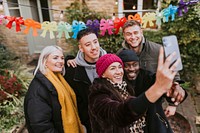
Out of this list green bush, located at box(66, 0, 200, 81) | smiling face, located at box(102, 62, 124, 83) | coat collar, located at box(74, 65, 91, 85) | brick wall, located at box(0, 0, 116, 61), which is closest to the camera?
smiling face, located at box(102, 62, 124, 83)

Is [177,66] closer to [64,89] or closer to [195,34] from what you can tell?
[64,89]

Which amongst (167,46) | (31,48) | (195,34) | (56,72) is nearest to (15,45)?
(31,48)

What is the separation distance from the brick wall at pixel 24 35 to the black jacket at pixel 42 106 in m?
3.84

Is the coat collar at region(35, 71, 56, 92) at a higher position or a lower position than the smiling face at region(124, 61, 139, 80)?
lower

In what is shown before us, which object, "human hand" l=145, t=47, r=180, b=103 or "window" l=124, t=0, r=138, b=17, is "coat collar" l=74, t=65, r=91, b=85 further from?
"window" l=124, t=0, r=138, b=17

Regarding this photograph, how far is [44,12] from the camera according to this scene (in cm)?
599

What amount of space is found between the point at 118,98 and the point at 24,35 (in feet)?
18.0

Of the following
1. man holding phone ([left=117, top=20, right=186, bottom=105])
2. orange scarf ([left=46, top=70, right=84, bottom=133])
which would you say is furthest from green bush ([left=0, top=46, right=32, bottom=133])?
man holding phone ([left=117, top=20, right=186, bottom=105])

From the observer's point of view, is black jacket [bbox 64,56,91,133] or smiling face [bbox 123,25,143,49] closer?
black jacket [bbox 64,56,91,133]

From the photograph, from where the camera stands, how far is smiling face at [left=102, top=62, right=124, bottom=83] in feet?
4.97

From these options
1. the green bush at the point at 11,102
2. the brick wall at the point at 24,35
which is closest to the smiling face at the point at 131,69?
the green bush at the point at 11,102

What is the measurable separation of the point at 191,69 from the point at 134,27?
3.25 metres

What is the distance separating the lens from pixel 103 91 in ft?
4.60

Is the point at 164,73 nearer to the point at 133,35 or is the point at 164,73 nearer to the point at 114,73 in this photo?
the point at 114,73
